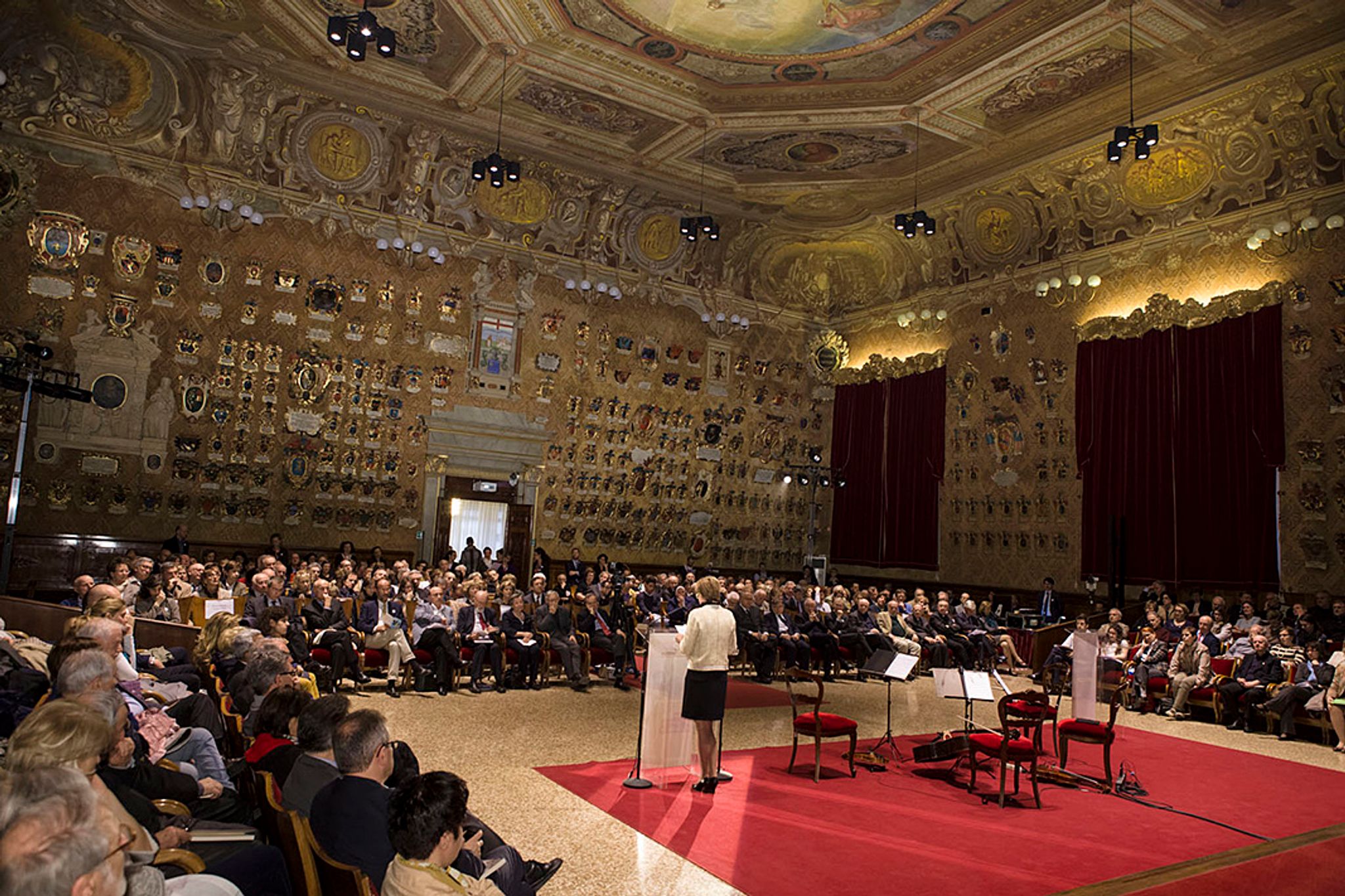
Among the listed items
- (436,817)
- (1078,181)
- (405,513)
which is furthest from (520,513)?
(436,817)

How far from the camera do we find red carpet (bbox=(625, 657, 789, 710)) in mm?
11609

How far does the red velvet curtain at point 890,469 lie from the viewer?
22594mm

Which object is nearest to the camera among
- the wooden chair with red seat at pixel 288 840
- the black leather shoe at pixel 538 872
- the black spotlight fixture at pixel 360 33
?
the wooden chair with red seat at pixel 288 840

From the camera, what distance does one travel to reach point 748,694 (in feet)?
40.9

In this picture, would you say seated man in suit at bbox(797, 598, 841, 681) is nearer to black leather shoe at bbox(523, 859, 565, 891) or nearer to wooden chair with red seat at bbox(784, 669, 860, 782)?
wooden chair with red seat at bbox(784, 669, 860, 782)

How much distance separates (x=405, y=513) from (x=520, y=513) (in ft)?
9.02

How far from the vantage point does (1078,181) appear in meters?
19.1

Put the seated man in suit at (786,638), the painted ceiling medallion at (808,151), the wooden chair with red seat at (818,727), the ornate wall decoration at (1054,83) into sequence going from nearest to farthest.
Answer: the wooden chair with red seat at (818,727), the seated man in suit at (786,638), the ornate wall decoration at (1054,83), the painted ceiling medallion at (808,151)

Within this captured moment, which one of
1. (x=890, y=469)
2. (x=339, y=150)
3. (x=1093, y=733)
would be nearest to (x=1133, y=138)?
(x=1093, y=733)

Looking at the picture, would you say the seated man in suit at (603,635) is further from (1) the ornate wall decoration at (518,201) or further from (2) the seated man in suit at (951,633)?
(1) the ornate wall decoration at (518,201)

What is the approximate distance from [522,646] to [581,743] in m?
3.48

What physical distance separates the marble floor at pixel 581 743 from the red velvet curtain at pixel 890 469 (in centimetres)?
843

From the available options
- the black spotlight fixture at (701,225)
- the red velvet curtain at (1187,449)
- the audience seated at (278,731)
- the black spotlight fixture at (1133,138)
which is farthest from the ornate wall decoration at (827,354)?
the audience seated at (278,731)

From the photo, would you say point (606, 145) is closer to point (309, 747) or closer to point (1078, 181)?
point (1078, 181)
